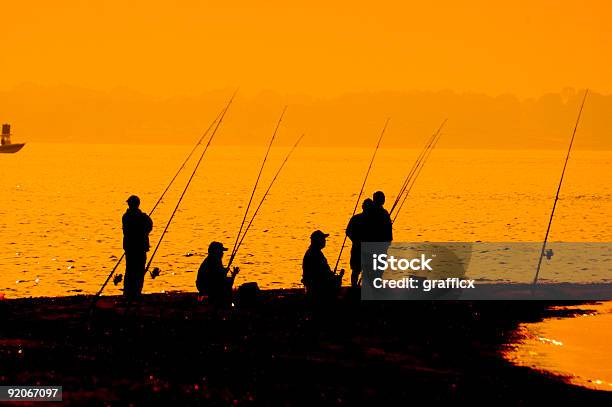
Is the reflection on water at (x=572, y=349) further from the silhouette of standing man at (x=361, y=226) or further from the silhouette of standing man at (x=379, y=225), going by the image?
the silhouette of standing man at (x=361, y=226)

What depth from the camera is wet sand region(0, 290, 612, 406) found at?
10.3 m

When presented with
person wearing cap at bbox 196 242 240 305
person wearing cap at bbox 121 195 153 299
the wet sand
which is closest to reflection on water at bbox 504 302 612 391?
the wet sand

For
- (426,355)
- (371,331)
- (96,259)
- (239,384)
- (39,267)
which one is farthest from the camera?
(96,259)

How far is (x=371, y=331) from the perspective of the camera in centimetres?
1390

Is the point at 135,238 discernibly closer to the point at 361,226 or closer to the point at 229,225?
the point at 361,226

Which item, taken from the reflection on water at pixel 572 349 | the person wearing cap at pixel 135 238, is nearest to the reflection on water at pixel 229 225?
the person wearing cap at pixel 135 238

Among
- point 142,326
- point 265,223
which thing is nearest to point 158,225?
point 265,223

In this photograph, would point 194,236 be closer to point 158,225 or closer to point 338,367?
point 158,225

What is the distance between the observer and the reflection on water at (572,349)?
471 inches

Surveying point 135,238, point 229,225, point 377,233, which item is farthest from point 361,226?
point 229,225

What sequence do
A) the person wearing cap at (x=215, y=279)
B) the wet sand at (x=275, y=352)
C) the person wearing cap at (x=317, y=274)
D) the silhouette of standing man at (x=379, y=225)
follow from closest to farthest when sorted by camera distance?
the wet sand at (x=275, y=352) < the person wearing cap at (x=317, y=274) < the person wearing cap at (x=215, y=279) < the silhouette of standing man at (x=379, y=225)

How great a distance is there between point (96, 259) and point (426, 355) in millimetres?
28614

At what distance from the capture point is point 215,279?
15.8 m

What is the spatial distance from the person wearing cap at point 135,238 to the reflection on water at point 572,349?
19.1ft
